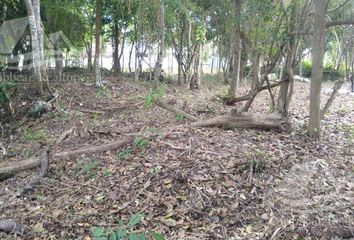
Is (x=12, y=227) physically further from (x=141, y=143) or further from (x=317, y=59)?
(x=317, y=59)

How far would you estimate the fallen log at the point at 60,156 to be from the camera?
165 inches

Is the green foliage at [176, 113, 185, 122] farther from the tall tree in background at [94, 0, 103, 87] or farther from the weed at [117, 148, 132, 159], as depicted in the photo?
the tall tree in background at [94, 0, 103, 87]

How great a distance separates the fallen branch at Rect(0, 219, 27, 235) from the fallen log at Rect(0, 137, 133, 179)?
1.28m

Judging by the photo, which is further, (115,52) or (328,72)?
(328,72)

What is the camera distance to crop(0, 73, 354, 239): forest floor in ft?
9.14

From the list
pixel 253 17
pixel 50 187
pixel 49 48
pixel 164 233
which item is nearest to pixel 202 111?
pixel 253 17

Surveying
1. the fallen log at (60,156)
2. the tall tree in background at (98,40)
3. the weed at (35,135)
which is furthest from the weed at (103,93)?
the fallen log at (60,156)

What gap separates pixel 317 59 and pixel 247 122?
48.3 inches

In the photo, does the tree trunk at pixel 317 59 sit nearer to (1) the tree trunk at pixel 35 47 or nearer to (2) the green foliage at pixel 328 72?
(1) the tree trunk at pixel 35 47

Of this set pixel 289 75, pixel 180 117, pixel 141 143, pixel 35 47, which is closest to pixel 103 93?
pixel 35 47

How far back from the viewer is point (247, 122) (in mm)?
4719

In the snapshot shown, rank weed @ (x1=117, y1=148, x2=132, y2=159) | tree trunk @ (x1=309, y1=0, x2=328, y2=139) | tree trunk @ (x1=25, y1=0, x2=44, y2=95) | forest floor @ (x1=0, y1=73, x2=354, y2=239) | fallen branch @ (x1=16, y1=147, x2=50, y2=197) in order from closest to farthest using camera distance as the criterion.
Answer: forest floor @ (x1=0, y1=73, x2=354, y2=239) < fallen branch @ (x1=16, y1=147, x2=50, y2=197) < weed @ (x1=117, y1=148, x2=132, y2=159) < tree trunk @ (x1=309, y1=0, x2=328, y2=139) < tree trunk @ (x1=25, y1=0, x2=44, y2=95)

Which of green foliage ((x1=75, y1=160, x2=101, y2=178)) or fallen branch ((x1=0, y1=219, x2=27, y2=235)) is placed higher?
green foliage ((x1=75, y1=160, x2=101, y2=178))

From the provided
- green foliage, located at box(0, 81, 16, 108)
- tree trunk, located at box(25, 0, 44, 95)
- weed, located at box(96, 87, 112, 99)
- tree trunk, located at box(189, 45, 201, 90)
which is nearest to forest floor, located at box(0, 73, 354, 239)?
green foliage, located at box(0, 81, 16, 108)
